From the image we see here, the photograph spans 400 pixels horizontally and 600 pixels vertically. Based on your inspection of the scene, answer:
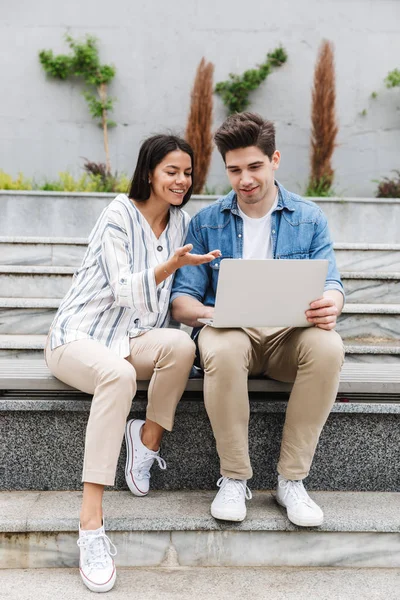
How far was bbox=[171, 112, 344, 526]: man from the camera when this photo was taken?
1918 mm

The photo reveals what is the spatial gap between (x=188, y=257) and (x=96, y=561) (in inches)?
34.4

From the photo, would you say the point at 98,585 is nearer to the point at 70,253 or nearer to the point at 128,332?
the point at 128,332

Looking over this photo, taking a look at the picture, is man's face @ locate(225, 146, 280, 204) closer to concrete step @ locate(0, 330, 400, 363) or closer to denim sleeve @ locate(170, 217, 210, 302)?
denim sleeve @ locate(170, 217, 210, 302)

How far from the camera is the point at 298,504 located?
1922mm

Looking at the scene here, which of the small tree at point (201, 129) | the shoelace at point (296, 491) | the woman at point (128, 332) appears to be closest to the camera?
the woman at point (128, 332)

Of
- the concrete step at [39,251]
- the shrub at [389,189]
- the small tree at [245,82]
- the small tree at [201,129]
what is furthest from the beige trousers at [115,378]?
the small tree at [245,82]

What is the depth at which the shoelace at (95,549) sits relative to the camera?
A: 5.76 feet

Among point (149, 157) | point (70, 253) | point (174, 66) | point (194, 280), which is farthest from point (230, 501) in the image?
point (174, 66)

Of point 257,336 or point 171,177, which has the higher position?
point 171,177

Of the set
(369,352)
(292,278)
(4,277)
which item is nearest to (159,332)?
(292,278)

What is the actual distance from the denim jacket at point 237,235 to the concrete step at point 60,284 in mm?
1325

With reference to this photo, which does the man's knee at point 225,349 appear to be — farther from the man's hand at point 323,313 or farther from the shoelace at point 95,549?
the shoelace at point 95,549

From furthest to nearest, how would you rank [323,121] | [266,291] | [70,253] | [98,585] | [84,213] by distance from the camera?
[323,121]
[84,213]
[70,253]
[266,291]
[98,585]

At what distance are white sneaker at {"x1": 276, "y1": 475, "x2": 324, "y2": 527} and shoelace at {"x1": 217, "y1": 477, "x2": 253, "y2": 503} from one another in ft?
0.39
